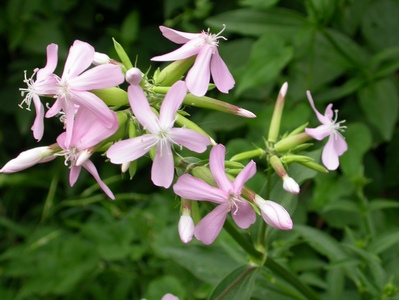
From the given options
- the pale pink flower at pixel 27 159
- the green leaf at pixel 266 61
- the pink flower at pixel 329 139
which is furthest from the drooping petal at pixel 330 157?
the green leaf at pixel 266 61

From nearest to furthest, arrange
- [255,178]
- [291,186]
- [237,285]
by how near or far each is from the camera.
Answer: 1. [291,186]
2. [237,285]
3. [255,178]

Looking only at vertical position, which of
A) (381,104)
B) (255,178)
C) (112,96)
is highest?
(112,96)

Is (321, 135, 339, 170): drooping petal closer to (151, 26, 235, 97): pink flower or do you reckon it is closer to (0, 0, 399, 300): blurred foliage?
(151, 26, 235, 97): pink flower

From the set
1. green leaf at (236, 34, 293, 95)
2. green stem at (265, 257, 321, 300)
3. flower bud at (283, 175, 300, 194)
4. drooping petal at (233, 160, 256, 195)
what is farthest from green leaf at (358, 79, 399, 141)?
drooping petal at (233, 160, 256, 195)

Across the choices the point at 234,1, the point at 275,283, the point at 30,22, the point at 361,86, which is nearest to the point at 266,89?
the point at 361,86

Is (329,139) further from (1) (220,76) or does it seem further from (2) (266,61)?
(2) (266,61)

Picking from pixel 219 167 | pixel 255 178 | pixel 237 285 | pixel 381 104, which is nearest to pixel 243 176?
pixel 219 167
